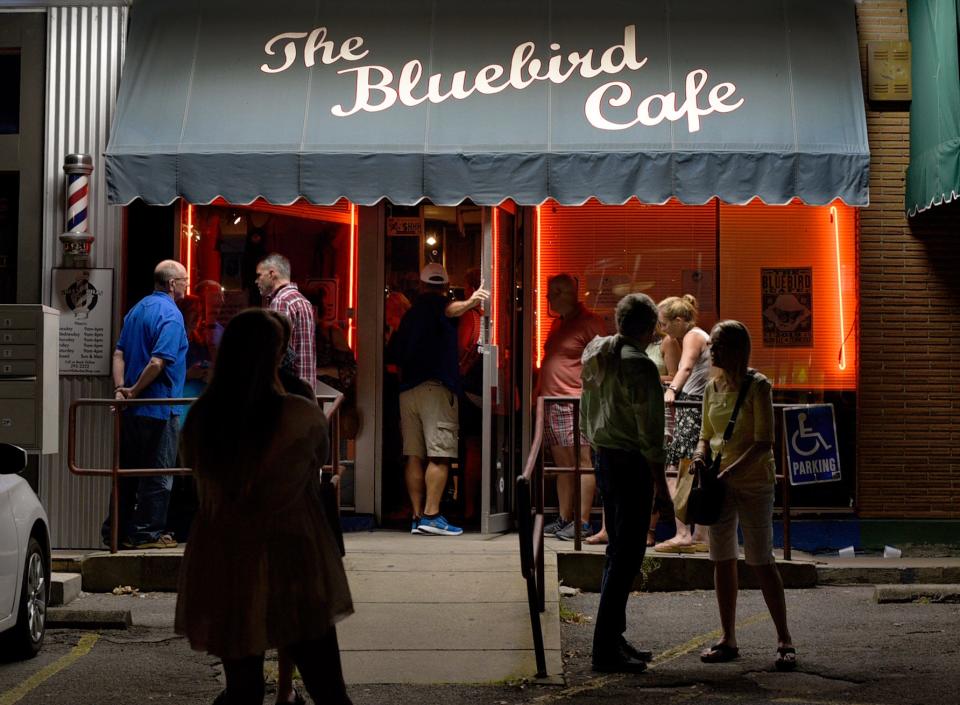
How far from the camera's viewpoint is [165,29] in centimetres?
1071

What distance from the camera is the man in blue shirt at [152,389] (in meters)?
9.84

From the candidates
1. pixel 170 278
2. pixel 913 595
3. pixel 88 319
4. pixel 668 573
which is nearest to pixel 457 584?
pixel 668 573

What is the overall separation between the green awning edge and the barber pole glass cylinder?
633 centimetres

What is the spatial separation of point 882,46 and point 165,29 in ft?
18.5

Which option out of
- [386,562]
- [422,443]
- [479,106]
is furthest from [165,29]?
[386,562]

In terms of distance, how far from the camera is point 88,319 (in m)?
10.6

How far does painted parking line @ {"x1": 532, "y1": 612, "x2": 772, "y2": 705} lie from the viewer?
21.5 ft

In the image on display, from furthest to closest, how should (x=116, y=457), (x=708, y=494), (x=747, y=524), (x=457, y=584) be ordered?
1. (x=116, y=457)
2. (x=457, y=584)
3. (x=747, y=524)
4. (x=708, y=494)

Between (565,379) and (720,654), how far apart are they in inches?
148

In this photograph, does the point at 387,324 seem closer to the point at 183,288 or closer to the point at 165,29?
the point at 183,288

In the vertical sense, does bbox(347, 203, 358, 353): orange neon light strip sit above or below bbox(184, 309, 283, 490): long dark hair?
above

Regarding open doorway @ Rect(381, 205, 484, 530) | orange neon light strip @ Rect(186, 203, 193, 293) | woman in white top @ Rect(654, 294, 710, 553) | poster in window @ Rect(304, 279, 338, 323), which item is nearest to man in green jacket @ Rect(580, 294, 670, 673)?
woman in white top @ Rect(654, 294, 710, 553)

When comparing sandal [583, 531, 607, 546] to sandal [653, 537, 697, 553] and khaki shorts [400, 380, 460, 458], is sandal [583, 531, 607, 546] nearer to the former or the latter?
sandal [653, 537, 697, 553]

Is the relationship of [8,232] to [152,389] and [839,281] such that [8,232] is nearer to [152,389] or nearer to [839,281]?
[152,389]
